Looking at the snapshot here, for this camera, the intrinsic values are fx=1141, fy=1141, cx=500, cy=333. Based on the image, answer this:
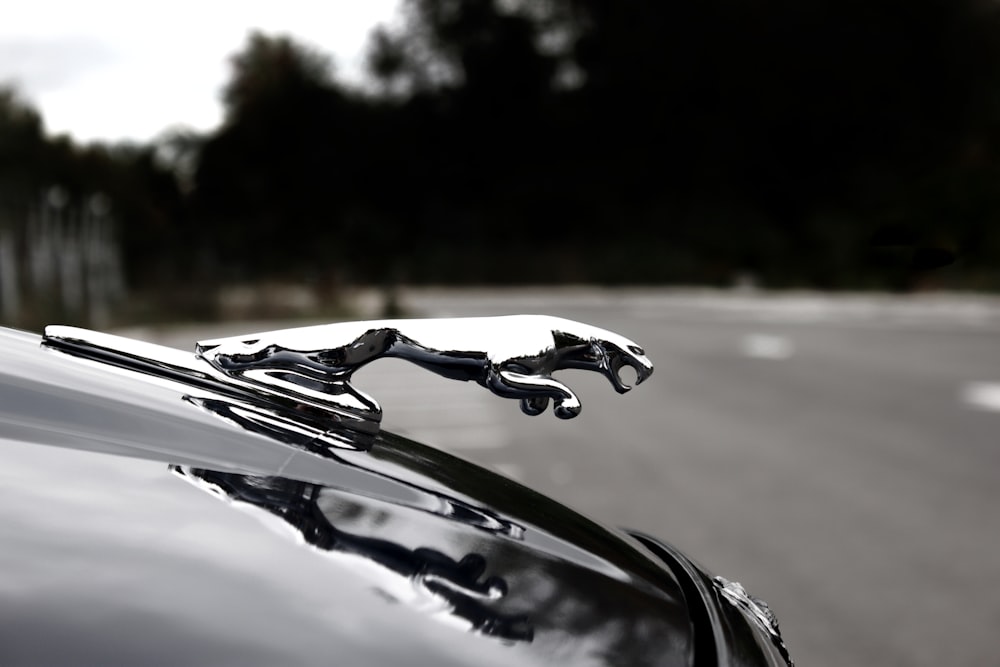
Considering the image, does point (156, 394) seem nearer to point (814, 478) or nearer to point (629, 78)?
point (814, 478)

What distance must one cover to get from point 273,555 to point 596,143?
52254mm

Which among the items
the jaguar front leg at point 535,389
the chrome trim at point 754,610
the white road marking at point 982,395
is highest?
the jaguar front leg at point 535,389

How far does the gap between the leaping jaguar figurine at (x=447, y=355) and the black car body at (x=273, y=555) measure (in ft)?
0.14

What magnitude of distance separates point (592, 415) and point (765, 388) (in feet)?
9.41

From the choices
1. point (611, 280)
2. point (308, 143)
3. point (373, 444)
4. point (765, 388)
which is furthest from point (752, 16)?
point (373, 444)

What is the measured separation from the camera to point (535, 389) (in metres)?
1.23

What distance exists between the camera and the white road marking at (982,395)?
35.2ft

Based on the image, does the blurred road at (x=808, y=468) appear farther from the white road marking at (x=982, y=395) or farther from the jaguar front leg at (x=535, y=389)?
the jaguar front leg at (x=535, y=389)

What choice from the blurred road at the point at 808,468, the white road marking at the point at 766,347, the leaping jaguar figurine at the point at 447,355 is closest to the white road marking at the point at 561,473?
the blurred road at the point at 808,468

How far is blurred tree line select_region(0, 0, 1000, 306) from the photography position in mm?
44906

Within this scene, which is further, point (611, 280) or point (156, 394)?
point (611, 280)

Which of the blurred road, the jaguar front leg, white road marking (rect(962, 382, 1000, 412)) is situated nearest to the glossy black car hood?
the jaguar front leg

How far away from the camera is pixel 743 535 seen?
5.67 meters

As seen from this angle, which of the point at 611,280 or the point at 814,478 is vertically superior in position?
the point at 814,478
